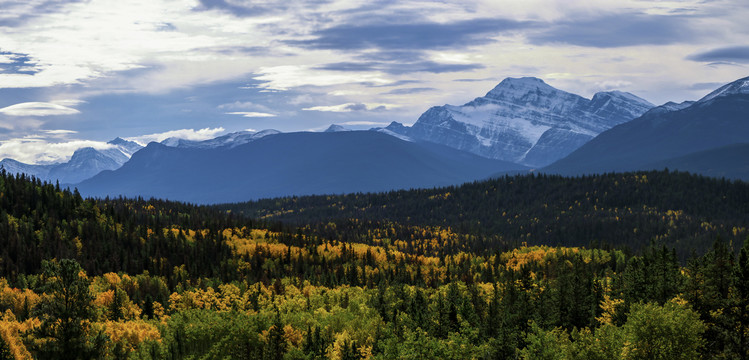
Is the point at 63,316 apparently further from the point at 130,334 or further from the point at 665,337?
the point at 130,334

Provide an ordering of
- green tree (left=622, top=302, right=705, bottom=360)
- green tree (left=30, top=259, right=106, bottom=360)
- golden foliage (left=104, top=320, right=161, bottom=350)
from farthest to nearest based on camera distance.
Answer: golden foliage (left=104, top=320, right=161, bottom=350), green tree (left=622, top=302, right=705, bottom=360), green tree (left=30, top=259, right=106, bottom=360)

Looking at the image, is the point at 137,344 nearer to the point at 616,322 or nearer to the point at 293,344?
the point at 293,344

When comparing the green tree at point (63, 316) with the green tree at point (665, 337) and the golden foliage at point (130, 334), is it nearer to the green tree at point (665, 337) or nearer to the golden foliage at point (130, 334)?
the green tree at point (665, 337)

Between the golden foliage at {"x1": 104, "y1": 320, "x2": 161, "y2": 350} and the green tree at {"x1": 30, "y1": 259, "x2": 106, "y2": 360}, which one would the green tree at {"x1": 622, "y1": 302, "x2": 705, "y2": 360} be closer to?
the green tree at {"x1": 30, "y1": 259, "x2": 106, "y2": 360}

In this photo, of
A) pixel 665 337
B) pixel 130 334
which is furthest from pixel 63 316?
pixel 130 334

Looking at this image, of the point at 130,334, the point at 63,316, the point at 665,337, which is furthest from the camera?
the point at 130,334

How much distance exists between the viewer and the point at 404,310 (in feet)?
591

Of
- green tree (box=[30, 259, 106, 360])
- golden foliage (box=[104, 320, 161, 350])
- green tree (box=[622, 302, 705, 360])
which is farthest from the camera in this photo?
golden foliage (box=[104, 320, 161, 350])

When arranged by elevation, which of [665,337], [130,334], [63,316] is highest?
[63,316]

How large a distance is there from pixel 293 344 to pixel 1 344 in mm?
62803

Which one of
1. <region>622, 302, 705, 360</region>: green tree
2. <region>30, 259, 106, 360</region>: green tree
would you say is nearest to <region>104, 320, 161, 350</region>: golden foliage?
<region>30, 259, 106, 360</region>: green tree

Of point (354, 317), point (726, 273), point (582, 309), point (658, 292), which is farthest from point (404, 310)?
point (726, 273)

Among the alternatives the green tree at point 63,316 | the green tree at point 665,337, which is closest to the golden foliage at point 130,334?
the green tree at point 63,316

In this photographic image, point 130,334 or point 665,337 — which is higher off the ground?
point 665,337
